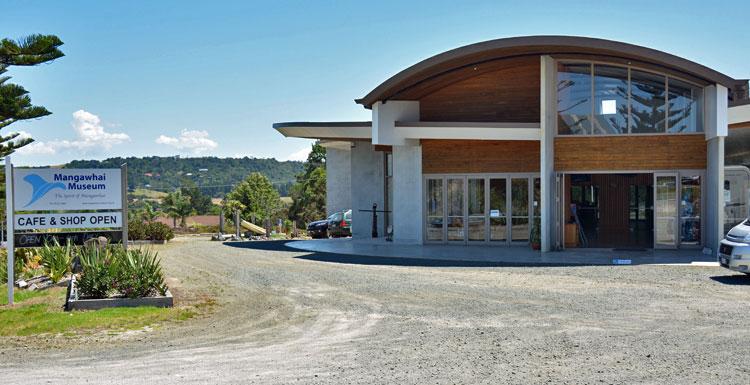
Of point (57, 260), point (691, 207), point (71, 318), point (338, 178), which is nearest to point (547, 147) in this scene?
point (691, 207)

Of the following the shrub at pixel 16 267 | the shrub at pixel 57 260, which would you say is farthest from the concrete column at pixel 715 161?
the shrub at pixel 16 267

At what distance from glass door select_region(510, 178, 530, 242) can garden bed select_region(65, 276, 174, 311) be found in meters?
13.8

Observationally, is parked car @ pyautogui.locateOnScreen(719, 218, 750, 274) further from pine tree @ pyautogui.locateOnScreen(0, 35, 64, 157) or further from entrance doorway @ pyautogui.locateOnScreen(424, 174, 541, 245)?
pine tree @ pyautogui.locateOnScreen(0, 35, 64, 157)

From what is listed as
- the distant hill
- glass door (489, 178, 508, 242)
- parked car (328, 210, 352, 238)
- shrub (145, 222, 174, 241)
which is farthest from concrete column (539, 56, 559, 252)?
the distant hill

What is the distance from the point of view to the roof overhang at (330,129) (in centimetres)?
2716

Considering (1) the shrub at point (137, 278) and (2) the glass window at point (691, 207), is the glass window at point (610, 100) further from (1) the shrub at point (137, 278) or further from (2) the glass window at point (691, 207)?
(1) the shrub at point (137, 278)

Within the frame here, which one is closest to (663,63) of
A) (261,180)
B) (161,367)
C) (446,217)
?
(446,217)

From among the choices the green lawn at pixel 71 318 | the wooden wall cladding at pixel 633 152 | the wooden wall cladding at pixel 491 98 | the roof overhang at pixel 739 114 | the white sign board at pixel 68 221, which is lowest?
the green lawn at pixel 71 318

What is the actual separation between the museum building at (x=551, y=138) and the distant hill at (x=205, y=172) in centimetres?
11051

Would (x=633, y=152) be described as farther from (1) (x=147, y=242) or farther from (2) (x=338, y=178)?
(1) (x=147, y=242)

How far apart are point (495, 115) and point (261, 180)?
57319mm

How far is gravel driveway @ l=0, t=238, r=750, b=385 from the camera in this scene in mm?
7805

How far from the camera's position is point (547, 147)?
70.9ft

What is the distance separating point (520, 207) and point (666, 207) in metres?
4.40
